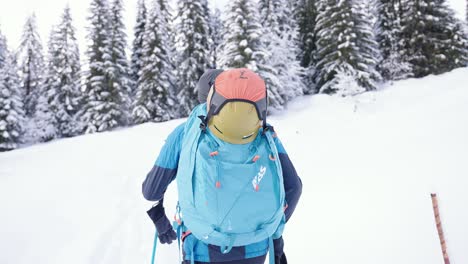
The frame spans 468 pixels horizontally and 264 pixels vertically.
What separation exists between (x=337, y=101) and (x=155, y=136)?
12674mm

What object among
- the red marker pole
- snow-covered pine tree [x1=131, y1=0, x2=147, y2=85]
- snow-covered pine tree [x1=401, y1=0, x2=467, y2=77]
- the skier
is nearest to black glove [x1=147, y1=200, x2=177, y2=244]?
the skier

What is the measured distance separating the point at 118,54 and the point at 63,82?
6509 mm

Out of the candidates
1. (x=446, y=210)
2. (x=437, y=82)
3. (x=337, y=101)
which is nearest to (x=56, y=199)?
(x=446, y=210)

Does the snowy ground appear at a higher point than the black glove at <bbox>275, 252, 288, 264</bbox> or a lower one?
lower

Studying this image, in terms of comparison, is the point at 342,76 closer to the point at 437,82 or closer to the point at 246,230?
the point at 437,82

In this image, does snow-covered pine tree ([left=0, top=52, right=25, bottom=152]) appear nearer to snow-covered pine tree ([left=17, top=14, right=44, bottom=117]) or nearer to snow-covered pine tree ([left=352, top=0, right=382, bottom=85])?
snow-covered pine tree ([left=17, top=14, right=44, bottom=117])

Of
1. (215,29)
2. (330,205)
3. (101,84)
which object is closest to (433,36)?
(215,29)

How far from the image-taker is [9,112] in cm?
2548

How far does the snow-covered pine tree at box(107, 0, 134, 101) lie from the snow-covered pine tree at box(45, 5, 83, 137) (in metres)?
4.45

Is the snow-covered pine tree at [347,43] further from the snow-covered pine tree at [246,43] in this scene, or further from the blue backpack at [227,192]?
the blue backpack at [227,192]

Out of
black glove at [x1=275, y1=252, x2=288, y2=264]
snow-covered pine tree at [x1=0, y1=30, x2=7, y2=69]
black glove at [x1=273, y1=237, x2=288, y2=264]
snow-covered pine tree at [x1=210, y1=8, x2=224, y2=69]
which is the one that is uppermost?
black glove at [x1=273, y1=237, x2=288, y2=264]

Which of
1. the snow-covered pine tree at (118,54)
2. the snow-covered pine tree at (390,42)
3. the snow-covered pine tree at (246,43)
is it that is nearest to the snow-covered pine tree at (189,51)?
the snow-covered pine tree at (118,54)

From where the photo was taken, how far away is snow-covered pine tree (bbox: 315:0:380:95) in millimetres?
22625

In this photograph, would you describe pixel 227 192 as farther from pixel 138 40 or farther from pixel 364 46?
pixel 138 40
